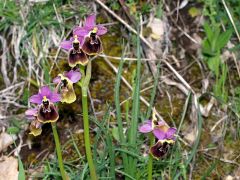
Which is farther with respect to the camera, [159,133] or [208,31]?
[208,31]

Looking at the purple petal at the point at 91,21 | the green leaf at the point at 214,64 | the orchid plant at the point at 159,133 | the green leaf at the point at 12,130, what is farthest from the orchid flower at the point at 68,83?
the green leaf at the point at 214,64

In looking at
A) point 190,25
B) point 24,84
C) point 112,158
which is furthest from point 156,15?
point 112,158

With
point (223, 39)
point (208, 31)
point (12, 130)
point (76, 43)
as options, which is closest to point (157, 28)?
point (208, 31)

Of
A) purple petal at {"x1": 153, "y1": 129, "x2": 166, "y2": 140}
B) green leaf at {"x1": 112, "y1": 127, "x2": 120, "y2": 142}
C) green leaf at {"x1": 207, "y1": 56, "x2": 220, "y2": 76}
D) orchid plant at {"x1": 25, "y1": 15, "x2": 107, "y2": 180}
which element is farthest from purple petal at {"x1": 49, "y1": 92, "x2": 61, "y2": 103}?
green leaf at {"x1": 207, "y1": 56, "x2": 220, "y2": 76}

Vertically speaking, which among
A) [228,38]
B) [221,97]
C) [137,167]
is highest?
[228,38]

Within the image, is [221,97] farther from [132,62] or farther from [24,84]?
[24,84]

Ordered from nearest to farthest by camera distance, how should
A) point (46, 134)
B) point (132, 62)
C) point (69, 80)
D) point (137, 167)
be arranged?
point (69, 80), point (137, 167), point (46, 134), point (132, 62)

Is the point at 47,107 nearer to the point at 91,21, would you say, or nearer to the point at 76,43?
the point at 76,43

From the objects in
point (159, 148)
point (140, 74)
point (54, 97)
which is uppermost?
point (54, 97)
